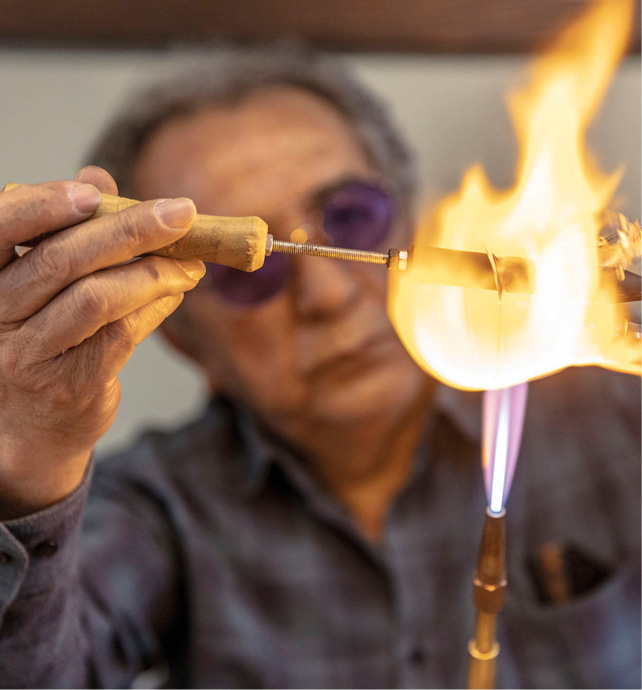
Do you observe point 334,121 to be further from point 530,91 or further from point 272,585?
point 272,585

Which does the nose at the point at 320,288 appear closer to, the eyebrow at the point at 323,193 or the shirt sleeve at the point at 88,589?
the eyebrow at the point at 323,193

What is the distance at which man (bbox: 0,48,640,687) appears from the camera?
3.43 ft

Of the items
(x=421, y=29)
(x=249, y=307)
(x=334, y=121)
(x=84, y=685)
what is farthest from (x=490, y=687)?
(x=421, y=29)

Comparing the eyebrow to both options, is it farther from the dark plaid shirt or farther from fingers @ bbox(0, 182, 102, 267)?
fingers @ bbox(0, 182, 102, 267)

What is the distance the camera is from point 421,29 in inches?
56.7

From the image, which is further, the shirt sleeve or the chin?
the chin

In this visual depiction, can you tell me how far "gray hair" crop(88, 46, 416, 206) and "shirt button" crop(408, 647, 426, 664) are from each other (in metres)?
0.92

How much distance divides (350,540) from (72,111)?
1.29m

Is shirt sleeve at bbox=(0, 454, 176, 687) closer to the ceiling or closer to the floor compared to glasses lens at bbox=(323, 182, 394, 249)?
closer to the floor

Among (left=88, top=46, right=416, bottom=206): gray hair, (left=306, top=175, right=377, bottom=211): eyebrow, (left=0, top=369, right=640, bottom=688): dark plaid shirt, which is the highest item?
(left=88, top=46, right=416, bottom=206): gray hair

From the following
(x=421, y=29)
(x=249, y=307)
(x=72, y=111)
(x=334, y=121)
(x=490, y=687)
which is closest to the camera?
(x=490, y=687)

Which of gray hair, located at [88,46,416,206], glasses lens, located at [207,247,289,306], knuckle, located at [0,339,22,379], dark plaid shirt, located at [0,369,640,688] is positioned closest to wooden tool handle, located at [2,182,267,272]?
knuckle, located at [0,339,22,379]

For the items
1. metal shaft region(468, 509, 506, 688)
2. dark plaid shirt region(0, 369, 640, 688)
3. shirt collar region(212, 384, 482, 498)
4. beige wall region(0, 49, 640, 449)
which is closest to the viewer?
metal shaft region(468, 509, 506, 688)

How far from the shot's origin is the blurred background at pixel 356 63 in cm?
142
